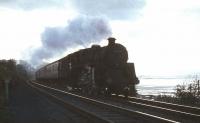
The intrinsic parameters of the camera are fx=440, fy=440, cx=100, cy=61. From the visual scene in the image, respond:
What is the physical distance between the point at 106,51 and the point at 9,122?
11.4 m

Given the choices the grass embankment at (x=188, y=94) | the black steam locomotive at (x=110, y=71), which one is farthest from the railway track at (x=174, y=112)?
the black steam locomotive at (x=110, y=71)

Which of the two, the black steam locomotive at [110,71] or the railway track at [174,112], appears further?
the black steam locomotive at [110,71]

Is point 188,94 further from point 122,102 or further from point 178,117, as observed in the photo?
point 178,117

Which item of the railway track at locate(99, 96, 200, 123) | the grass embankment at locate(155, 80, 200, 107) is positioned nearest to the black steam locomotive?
the grass embankment at locate(155, 80, 200, 107)

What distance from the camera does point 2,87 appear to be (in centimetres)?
3556

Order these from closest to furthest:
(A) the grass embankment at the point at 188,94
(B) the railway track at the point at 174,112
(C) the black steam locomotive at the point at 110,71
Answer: (B) the railway track at the point at 174,112
(A) the grass embankment at the point at 188,94
(C) the black steam locomotive at the point at 110,71

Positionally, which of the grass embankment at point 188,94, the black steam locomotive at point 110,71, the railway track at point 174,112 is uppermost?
the black steam locomotive at point 110,71

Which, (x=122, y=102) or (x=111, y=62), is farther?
(x=111, y=62)

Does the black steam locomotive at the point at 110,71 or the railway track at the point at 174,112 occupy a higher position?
the black steam locomotive at the point at 110,71

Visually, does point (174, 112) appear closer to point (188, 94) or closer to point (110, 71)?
point (188, 94)

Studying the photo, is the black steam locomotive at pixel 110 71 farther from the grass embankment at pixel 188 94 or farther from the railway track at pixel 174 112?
the railway track at pixel 174 112

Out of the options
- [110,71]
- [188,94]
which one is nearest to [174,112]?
[188,94]

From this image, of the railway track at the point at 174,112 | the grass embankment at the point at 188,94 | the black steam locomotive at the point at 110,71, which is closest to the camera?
the railway track at the point at 174,112

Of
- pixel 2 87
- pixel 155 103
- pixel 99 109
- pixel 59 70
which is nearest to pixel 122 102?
pixel 155 103
